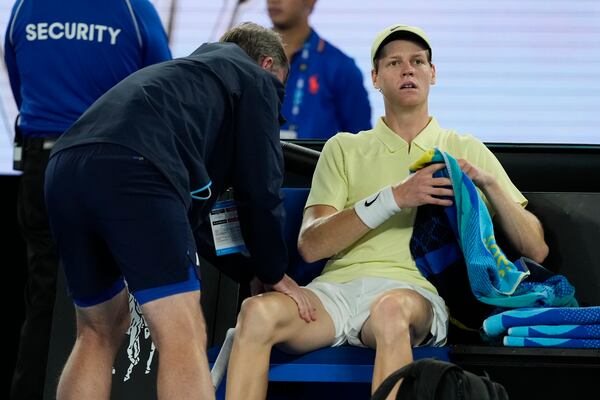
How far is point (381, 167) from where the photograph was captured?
3602 mm

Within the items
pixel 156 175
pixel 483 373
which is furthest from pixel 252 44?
pixel 483 373

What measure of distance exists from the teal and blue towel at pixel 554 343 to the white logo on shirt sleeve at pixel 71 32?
1.81 meters

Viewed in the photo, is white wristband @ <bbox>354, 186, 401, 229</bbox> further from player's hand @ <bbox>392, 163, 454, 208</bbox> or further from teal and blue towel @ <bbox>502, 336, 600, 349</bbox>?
teal and blue towel @ <bbox>502, 336, 600, 349</bbox>

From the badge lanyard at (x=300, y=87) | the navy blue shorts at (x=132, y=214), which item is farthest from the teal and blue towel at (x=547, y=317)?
the badge lanyard at (x=300, y=87)

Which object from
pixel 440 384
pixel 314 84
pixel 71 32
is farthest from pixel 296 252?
pixel 440 384

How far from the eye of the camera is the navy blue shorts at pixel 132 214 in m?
2.66

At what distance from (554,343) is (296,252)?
0.97 meters

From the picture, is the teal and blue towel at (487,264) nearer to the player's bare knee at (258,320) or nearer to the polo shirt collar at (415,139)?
the polo shirt collar at (415,139)

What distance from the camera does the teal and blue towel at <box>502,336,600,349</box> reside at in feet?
9.96

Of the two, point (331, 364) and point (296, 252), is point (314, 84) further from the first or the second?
point (331, 364)

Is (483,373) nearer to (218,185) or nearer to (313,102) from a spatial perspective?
(218,185)

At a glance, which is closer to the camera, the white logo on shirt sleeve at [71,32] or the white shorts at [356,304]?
the white shorts at [356,304]

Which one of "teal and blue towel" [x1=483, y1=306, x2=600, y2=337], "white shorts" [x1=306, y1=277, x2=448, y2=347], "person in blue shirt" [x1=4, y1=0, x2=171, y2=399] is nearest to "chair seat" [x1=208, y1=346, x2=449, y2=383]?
"white shorts" [x1=306, y1=277, x2=448, y2=347]

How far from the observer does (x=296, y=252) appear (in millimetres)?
3682
